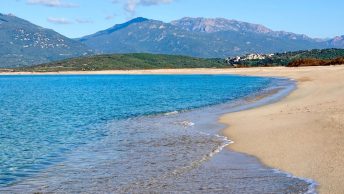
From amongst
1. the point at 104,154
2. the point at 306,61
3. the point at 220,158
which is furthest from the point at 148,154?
the point at 306,61

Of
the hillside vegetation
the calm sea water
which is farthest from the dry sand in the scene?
the hillside vegetation

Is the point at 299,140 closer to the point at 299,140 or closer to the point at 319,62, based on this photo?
the point at 299,140

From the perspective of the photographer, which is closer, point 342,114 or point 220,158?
point 220,158

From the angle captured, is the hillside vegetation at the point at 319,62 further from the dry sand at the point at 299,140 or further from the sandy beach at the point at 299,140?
the sandy beach at the point at 299,140

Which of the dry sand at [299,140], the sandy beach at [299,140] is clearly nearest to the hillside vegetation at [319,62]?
the dry sand at [299,140]

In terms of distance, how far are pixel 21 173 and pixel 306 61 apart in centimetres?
16746

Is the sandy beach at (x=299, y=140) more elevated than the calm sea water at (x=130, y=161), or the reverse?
the sandy beach at (x=299, y=140)

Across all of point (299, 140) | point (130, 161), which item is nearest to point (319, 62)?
point (299, 140)

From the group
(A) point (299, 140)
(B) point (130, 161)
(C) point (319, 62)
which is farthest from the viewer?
(C) point (319, 62)

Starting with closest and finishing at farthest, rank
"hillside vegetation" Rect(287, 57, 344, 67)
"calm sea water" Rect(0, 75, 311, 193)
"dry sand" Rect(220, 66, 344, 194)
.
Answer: "calm sea water" Rect(0, 75, 311, 193) → "dry sand" Rect(220, 66, 344, 194) → "hillside vegetation" Rect(287, 57, 344, 67)

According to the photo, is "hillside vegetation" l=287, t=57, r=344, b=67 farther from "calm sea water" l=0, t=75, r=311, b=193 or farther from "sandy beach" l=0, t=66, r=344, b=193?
"calm sea water" l=0, t=75, r=311, b=193

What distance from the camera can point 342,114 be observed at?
29.8 meters

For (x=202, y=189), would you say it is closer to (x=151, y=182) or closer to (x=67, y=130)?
(x=151, y=182)

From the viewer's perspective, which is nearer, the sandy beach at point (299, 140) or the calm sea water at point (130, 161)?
the calm sea water at point (130, 161)
